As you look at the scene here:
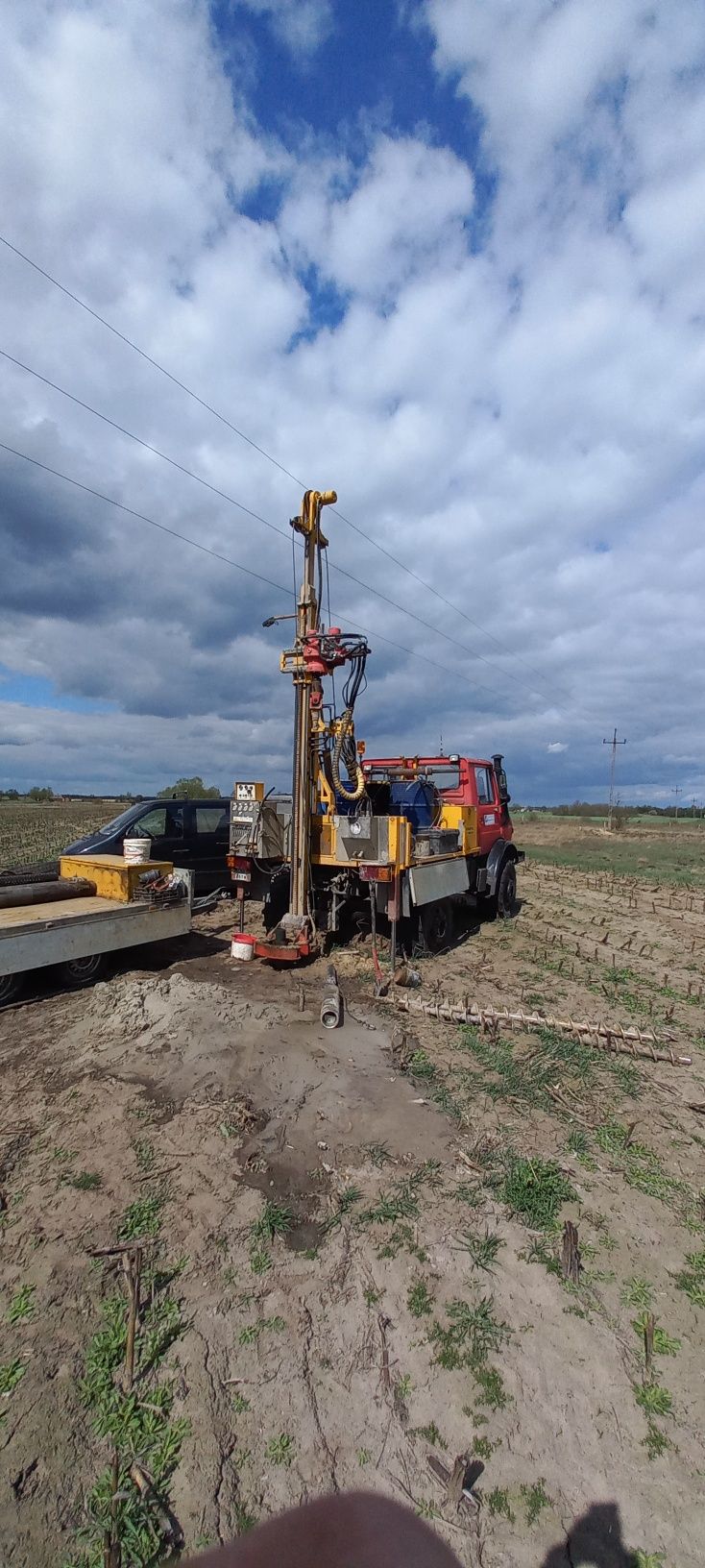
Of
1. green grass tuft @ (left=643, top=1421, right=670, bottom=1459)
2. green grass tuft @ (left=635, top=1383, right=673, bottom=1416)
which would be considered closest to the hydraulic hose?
green grass tuft @ (left=635, top=1383, right=673, bottom=1416)

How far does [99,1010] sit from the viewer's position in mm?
5703

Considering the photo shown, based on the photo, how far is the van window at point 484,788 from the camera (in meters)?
10.2

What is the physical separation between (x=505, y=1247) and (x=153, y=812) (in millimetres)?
7935

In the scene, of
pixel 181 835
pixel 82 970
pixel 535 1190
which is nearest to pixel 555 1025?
pixel 535 1190

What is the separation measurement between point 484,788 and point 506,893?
2034mm

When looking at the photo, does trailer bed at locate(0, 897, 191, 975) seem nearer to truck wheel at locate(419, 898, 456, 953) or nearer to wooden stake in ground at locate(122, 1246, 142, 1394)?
truck wheel at locate(419, 898, 456, 953)

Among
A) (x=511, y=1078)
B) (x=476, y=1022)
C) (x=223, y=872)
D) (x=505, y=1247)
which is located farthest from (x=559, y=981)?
(x=223, y=872)

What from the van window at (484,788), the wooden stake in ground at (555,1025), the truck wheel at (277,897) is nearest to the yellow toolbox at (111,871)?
the truck wheel at (277,897)

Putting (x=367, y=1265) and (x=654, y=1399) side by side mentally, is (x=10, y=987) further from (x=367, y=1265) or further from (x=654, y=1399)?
(x=654, y=1399)

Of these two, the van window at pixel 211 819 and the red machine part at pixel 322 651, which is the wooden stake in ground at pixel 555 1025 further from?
the van window at pixel 211 819

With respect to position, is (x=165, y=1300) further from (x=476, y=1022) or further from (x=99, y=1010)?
(x=476, y=1022)

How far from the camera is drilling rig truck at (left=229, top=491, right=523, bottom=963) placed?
291 inches

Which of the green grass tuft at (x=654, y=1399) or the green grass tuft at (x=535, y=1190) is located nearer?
the green grass tuft at (x=654, y=1399)

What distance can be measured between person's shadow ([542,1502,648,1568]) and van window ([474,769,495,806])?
8.37 metres
